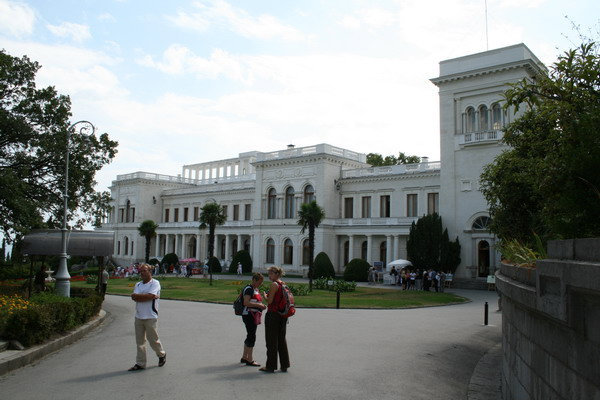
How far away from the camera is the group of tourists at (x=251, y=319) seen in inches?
363

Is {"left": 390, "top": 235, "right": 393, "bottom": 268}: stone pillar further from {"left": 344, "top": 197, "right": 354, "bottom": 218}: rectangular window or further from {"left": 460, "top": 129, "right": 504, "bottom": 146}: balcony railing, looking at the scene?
{"left": 460, "top": 129, "right": 504, "bottom": 146}: balcony railing

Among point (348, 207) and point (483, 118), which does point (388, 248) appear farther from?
point (483, 118)

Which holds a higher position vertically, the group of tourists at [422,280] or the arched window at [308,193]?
the arched window at [308,193]

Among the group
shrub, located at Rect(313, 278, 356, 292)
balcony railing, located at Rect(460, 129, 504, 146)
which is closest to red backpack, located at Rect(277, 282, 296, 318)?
shrub, located at Rect(313, 278, 356, 292)

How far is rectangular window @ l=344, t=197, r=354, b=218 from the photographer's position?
2096 inches

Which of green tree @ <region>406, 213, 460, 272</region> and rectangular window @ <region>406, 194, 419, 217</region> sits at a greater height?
rectangular window @ <region>406, 194, 419, 217</region>

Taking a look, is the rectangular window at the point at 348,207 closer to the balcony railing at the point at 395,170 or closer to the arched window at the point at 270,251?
the balcony railing at the point at 395,170

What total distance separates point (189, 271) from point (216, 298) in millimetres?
26918

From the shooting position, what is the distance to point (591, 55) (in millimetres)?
7305

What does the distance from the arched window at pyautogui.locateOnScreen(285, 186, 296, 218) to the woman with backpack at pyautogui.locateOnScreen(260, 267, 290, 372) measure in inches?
1793

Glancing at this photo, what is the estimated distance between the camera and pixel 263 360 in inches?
409

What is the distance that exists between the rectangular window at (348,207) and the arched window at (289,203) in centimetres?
539

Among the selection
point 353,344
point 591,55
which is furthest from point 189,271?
point 591,55

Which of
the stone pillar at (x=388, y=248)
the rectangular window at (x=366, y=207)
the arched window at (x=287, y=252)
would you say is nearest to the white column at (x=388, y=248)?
the stone pillar at (x=388, y=248)
